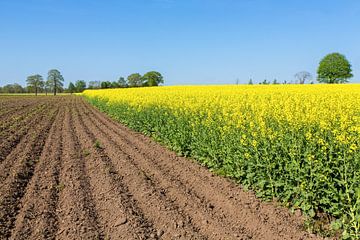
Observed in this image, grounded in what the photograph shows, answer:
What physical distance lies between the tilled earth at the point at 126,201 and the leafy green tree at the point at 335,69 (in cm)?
6592

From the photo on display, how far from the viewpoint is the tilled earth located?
5746mm

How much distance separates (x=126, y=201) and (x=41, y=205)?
1.71 metres

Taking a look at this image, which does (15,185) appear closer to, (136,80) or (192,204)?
(192,204)

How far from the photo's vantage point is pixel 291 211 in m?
6.02

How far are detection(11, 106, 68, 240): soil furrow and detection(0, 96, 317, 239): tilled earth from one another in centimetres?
2

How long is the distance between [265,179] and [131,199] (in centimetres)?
279

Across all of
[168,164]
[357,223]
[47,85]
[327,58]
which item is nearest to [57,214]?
[168,164]

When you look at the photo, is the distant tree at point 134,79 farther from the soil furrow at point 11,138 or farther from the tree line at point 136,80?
the soil furrow at point 11,138

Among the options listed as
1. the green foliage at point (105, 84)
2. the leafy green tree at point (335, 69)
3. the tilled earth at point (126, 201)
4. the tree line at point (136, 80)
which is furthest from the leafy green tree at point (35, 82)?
the tilled earth at point (126, 201)

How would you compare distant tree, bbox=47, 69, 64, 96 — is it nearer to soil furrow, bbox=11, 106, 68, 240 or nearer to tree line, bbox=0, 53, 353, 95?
tree line, bbox=0, 53, 353, 95

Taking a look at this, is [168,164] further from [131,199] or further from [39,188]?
[39,188]

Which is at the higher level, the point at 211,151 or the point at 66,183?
the point at 211,151

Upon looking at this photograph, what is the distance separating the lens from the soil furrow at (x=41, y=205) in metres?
5.83

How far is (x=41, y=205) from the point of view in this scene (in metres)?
7.00
